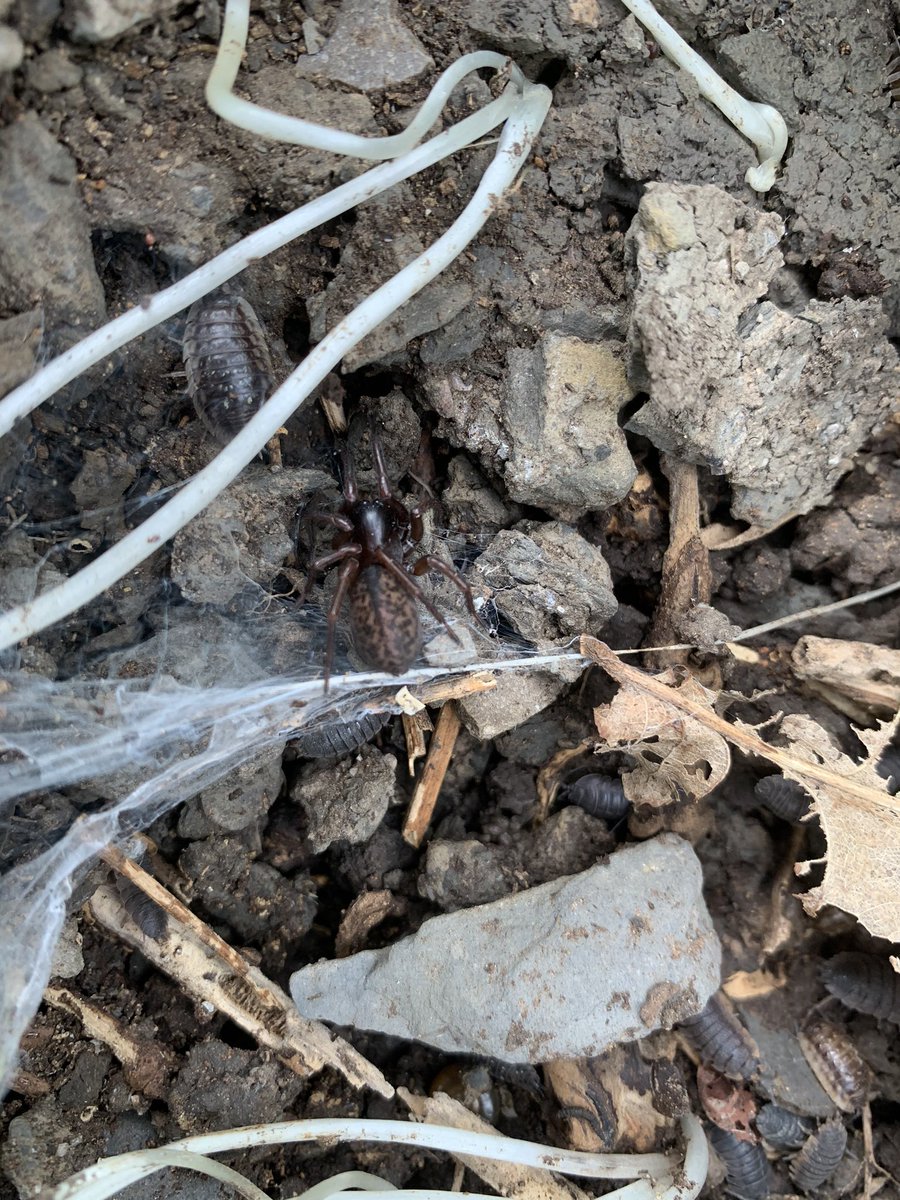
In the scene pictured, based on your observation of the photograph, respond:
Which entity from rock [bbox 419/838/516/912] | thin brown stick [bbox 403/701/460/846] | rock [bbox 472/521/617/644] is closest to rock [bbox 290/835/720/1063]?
rock [bbox 419/838/516/912]

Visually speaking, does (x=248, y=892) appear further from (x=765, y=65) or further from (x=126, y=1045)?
(x=765, y=65)

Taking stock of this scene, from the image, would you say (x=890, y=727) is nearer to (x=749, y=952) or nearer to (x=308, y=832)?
(x=749, y=952)

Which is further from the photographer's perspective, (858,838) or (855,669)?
(855,669)

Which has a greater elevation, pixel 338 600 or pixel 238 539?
pixel 238 539

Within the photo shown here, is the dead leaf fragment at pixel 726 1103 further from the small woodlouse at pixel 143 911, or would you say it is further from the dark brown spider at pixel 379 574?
the small woodlouse at pixel 143 911

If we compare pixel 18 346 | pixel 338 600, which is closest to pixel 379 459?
pixel 338 600

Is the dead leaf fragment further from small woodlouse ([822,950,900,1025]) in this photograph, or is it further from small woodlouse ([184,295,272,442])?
small woodlouse ([184,295,272,442])

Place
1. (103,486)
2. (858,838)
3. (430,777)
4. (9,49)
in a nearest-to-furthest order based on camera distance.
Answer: (9,49), (103,486), (858,838), (430,777)
